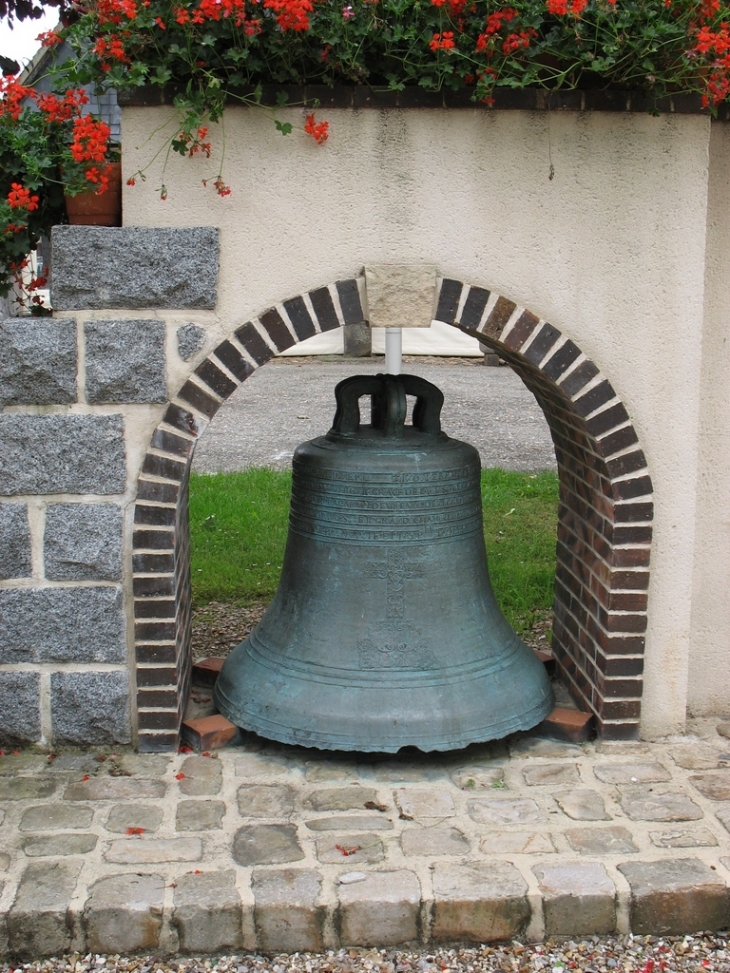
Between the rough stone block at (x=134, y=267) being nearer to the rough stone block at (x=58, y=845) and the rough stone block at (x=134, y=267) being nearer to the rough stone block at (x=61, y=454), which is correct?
the rough stone block at (x=61, y=454)

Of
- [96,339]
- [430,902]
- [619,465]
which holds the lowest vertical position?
[430,902]

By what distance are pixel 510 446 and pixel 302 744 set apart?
6.61 meters

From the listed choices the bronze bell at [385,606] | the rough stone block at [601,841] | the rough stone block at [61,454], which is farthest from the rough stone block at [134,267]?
the rough stone block at [601,841]

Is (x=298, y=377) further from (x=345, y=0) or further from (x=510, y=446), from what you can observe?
(x=345, y=0)

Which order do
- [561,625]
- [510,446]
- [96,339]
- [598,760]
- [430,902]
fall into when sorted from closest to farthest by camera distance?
[430,902] < [96,339] < [598,760] < [561,625] < [510,446]

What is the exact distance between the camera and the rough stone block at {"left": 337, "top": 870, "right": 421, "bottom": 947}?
2908 mm

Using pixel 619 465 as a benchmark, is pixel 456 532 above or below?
below

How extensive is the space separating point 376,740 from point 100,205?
6.49 ft

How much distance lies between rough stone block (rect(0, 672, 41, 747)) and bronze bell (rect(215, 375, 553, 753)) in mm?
663

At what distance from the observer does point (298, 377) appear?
1454 centimetres

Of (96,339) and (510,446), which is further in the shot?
(510,446)

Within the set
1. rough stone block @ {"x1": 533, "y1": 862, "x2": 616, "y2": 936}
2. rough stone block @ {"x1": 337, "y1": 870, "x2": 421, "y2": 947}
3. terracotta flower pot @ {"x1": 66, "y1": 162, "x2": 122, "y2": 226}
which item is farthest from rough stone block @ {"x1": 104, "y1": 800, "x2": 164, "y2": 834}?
terracotta flower pot @ {"x1": 66, "y1": 162, "x2": 122, "y2": 226}

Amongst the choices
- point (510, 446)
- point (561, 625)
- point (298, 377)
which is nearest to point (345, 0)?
point (561, 625)

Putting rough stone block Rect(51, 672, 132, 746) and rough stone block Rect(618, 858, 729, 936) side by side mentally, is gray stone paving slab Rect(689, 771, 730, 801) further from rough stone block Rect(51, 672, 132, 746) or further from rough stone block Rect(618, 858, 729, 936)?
rough stone block Rect(51, 672, 132, 746)
